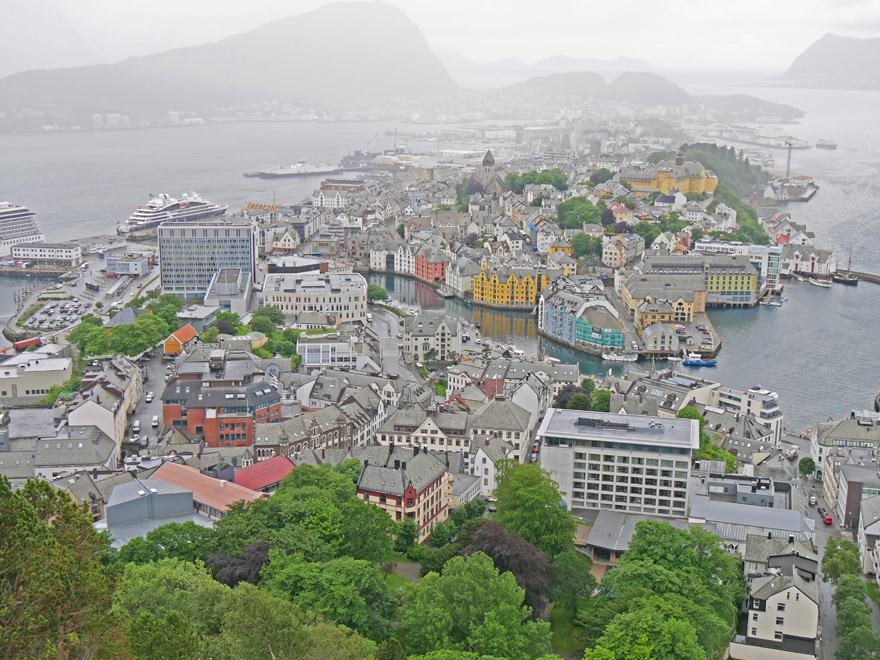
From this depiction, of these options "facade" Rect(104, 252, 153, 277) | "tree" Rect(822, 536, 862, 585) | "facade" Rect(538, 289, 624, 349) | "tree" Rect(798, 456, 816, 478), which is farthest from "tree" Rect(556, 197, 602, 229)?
"tree" Rect(822, 536, 862, 585)

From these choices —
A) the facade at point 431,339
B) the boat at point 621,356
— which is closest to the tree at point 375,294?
the facade at point 431,339

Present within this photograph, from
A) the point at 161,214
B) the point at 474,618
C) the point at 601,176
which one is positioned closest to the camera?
the point at 474,618

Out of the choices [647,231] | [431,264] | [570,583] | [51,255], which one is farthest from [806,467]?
[51,255]

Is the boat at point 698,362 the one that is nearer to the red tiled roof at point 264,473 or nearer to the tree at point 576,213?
the red tiled roof at point 264,473

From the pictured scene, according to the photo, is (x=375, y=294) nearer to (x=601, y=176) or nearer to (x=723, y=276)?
(x=723, y=276)

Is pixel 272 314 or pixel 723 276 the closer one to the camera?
pixel 272 314

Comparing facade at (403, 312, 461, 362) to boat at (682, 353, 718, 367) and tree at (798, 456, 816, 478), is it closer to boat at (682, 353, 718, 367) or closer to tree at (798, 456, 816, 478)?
boat at (682, 353, 718, 367)
